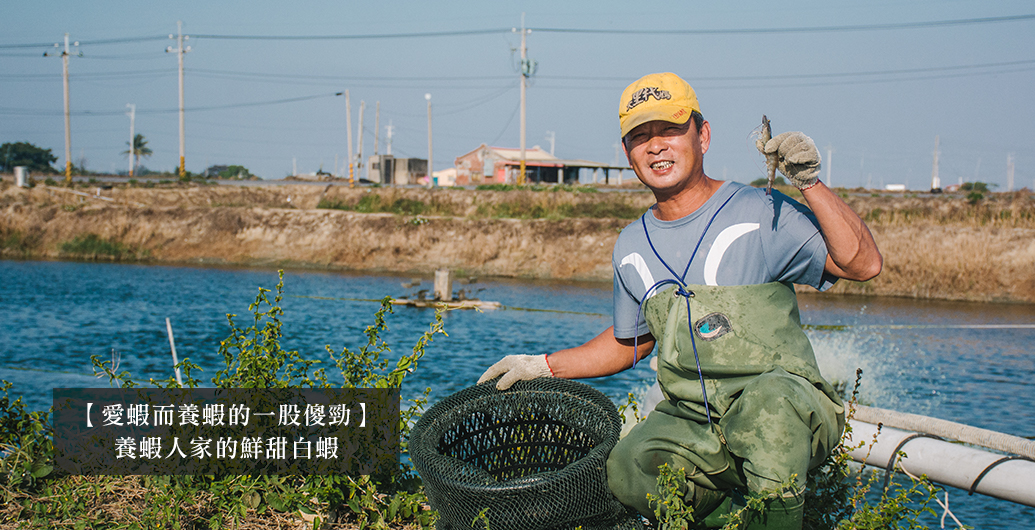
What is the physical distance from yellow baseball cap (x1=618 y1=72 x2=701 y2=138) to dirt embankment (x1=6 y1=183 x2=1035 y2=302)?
23.3 m

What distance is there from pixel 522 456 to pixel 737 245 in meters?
1.46

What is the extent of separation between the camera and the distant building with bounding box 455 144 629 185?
56.9m

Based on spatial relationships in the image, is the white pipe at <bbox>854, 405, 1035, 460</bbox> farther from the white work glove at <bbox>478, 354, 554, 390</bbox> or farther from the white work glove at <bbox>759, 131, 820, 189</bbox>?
the white work glove at <bbox>759, 131, 820, 189</bbox>

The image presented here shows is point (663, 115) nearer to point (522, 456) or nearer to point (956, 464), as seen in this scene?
point (522, 456)

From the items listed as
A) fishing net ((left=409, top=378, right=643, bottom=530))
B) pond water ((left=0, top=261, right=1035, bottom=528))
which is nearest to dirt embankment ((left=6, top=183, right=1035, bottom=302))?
pond water ((left=0, top=261, right=1035, bottom=528))

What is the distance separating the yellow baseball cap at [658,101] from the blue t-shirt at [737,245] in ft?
1.10

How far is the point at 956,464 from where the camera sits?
4.99 meters

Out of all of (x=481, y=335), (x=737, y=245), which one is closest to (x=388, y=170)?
(x=481, y=335)

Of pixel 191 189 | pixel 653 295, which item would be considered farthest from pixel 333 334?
pixel 191 189

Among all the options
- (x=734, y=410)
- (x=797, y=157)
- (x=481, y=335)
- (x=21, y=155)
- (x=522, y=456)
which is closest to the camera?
(x=797, y=157)

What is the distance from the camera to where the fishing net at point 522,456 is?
103 inches

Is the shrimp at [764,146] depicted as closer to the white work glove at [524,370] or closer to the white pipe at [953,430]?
the white work glove at [524,370]

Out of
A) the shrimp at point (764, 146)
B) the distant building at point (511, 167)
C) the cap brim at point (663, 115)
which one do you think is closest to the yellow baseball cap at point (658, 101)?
the cap brim at point (663, 115)

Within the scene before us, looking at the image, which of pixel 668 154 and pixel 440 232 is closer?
pixel 668 154
